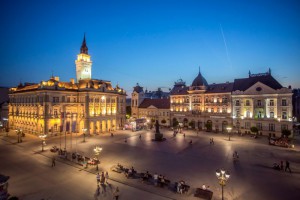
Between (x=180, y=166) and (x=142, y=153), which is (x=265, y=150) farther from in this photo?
(x=142, y=153)

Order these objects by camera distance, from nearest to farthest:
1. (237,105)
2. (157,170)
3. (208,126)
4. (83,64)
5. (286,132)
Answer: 1. (157,170)
2. (286,132)
3. (237,105)
4. (208,126)
5. (83,64)

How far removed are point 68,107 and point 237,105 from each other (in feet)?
165

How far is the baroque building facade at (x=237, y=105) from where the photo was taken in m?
44.9

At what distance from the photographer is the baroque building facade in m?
44.9

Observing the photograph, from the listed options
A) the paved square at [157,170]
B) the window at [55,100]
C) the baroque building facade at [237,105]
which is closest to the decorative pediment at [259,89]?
the baroque building facade at [237,105]

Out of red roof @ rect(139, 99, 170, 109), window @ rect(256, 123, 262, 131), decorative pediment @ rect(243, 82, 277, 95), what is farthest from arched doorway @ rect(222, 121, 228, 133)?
red roof @ rect(139, 99, 170, 109)

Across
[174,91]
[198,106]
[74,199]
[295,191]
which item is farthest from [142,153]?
[174,91]

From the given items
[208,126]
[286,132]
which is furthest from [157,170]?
[286,132]

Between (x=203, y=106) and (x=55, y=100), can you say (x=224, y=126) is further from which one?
(x=55, y=100)

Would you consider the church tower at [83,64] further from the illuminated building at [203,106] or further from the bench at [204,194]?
the bench at [204,194]

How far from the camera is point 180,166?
2525cm

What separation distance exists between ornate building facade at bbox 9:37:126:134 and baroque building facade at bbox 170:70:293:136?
78.8 ft

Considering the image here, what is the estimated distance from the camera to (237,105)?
5191cm

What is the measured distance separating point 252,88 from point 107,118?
44918 millimetres
